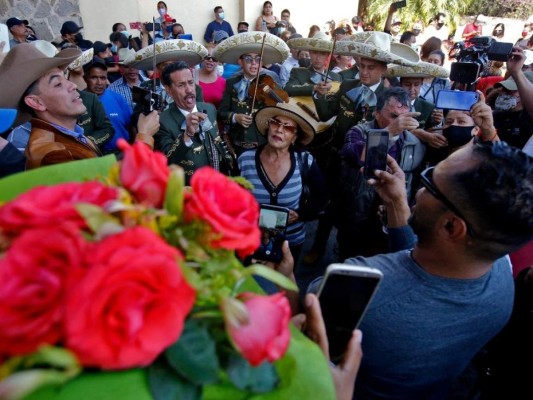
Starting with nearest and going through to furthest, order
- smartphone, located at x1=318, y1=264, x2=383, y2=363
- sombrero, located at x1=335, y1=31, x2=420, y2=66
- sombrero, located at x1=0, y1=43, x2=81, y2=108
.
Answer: smartphone, located at x1=318, y1=264, x2=383, y2=363 < sombrero, located at x1=0, y1=43, x2=81, y2=108 < sombrero, located at x1=335, y1=31, x2=420, y2=66

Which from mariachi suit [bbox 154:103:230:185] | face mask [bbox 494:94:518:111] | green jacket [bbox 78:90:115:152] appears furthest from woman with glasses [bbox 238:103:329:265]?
face mask [bbox 494:94:518:111]

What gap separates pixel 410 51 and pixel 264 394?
4.71 m

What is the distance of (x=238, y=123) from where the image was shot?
426 centimetres

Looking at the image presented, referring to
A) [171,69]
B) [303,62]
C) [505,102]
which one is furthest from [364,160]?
[303,62]

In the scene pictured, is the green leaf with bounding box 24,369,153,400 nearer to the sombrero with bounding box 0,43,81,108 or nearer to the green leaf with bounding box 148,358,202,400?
the green leaf with bounding box 148,358,202,400

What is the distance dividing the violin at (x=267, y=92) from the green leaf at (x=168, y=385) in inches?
153

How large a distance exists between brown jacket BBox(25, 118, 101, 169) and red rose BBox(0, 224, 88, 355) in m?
1.52

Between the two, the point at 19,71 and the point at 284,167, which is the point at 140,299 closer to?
the point at 19,71

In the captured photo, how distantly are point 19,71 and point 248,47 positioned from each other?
9.26 feet

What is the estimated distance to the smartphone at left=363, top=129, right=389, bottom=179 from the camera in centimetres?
233

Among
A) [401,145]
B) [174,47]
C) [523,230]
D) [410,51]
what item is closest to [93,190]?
[523,230]

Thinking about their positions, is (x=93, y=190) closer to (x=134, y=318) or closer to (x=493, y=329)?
(x=134, y=318)

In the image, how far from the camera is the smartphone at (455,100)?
10.5 ft

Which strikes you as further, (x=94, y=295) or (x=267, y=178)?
(x=267, y=178)
